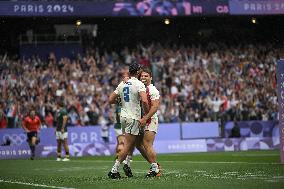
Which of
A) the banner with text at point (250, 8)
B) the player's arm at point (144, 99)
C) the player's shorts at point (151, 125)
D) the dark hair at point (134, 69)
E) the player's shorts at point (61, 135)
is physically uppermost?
the banner with text at point (250, 8)

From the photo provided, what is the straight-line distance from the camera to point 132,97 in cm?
1552

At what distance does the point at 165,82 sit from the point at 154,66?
174 centimetres

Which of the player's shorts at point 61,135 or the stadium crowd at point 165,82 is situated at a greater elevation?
the stadium crowd at point 165,82

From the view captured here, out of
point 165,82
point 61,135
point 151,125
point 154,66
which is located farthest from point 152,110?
point 154,66

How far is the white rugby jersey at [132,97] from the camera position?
15.5 metres

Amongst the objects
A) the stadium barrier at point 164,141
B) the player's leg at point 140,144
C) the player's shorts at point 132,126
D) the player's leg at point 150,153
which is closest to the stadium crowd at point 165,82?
the stadium barrier at point 164,141

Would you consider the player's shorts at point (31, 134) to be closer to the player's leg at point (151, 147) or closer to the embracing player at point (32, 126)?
the embracing player at point (32, 126)

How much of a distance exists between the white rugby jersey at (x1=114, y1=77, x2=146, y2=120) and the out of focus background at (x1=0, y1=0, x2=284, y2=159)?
17.2 metres

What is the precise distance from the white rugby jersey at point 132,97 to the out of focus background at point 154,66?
17.2 metres

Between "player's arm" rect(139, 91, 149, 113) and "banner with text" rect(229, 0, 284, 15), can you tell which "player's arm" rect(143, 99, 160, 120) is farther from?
"banner with text" rect(229, 0, 284, 15)

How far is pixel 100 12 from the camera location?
41250mm

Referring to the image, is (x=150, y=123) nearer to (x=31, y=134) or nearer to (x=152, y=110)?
(x=152, y=110)

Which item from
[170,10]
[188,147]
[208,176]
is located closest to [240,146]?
[188,147]

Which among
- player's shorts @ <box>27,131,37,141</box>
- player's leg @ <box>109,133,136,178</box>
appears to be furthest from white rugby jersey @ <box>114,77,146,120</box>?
player's shorts @ <box>27,131,37,141</box>
